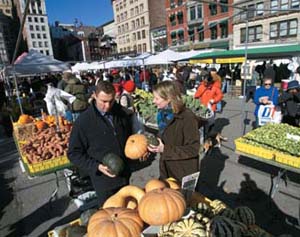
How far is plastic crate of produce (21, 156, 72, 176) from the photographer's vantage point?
4043mm

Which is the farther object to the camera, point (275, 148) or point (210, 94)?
point (210, 94)

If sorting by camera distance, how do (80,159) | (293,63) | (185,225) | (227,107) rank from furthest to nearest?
1. (293,63)
2. (227,107)
3. (80,159)
4. (185,225)

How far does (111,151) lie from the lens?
265 cm

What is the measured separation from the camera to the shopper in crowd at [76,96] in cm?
682

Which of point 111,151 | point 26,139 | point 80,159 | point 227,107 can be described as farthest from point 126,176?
point 227,107

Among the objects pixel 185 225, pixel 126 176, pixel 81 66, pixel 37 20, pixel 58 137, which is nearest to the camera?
pixel 185 225

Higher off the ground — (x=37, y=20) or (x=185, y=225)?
(x=37, y=20)

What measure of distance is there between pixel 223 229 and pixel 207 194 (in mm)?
3295

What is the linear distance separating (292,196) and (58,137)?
4.55 metres

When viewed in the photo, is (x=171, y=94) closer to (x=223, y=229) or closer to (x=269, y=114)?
(x=223, y=229)

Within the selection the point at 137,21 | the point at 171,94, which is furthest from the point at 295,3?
the point at 137,21

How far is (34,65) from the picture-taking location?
10688mm

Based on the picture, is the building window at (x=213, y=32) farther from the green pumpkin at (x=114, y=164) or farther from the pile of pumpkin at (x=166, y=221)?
the pile of pumpkin at (x=166, y=221)

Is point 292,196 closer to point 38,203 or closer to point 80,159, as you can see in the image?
point 80,159
